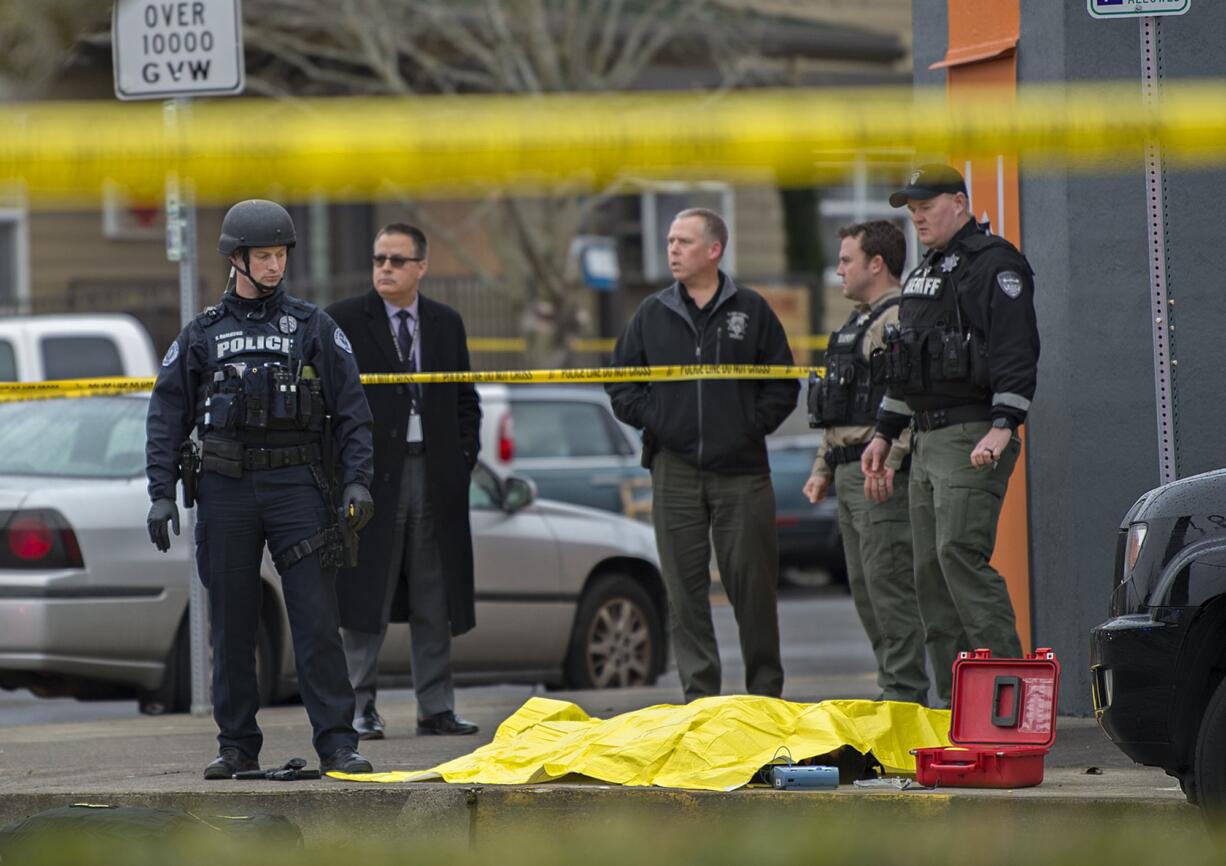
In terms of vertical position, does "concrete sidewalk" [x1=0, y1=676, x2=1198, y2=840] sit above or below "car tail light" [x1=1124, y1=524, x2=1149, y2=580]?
below

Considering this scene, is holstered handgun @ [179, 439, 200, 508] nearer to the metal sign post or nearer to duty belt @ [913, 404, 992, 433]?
duty belt @ [913, 404, 992, 433]

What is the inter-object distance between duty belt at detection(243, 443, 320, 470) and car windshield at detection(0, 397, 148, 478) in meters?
3.21

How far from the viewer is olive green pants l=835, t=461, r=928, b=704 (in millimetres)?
9172

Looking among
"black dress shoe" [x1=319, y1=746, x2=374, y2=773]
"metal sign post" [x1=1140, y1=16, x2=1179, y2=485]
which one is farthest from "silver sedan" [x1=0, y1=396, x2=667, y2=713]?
"metal sign post" [x1=1140, y1=16, x2=1179, y2=485]

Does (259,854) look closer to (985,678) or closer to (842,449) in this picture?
(985,678)

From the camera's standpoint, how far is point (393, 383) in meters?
9.43

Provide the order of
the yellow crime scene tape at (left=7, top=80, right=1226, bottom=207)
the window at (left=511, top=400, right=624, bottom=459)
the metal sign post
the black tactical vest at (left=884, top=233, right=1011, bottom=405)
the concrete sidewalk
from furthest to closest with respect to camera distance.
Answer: the window at (left=511, top=400, right=624, bottom=459), the black tactical vest at (left=884, top=233, right=1011, bottom=405), the metal sign post, the concrete sidewalk, the yellow crime scene tape at (left=7, top=80, right=1226, bottom=207)

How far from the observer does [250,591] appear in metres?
7.97

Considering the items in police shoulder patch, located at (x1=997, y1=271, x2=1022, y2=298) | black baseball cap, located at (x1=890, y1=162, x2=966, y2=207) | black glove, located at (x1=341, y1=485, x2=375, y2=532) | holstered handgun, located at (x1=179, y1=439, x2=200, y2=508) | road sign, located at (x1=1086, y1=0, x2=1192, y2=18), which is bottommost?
black glove, located at (x1=341, y1=485, x2=375, y2=532)

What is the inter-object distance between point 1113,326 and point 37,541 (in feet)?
16.2

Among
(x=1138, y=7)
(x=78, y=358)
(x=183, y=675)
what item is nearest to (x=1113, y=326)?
(x=1138, y=7)

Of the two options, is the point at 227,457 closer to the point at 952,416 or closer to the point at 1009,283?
the point at 952,416

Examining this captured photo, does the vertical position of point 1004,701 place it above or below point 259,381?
below

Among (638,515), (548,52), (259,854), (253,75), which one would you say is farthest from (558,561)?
(253,75)
